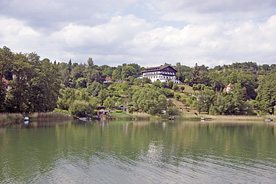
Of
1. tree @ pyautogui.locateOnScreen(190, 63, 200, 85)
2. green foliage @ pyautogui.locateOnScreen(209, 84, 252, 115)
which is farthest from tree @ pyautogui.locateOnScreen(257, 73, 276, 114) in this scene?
tree @ pyautogui.locateOnScreen(190, 63, 200, 85)

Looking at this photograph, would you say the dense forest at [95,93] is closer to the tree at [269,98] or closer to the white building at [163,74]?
the tree at [269,98]

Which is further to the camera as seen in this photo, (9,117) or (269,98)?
(269,98)

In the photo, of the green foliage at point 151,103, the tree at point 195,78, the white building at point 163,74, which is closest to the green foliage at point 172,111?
the green foliage at point 151,103

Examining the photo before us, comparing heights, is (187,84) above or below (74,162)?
above

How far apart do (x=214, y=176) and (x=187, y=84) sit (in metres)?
153

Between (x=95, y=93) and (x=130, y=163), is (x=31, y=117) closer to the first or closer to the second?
(x=130, y=163)

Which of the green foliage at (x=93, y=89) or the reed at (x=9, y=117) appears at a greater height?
the green foliage at (x=93, y=89)

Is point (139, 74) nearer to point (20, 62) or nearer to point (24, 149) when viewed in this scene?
point (20, 62)

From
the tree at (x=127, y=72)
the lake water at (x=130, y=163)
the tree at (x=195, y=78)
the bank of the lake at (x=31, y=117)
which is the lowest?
the lake water at (x=130, y=163)

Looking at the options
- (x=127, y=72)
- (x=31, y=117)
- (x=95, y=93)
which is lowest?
(x=31, y=117)

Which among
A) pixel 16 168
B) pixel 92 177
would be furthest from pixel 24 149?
pixel 92 177

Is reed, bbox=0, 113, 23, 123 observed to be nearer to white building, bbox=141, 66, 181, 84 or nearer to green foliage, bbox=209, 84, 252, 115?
green foliage, bbox=209, 84, 252, 115

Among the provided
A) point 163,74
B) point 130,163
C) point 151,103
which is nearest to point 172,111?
point 151,103

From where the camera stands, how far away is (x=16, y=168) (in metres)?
22.8
